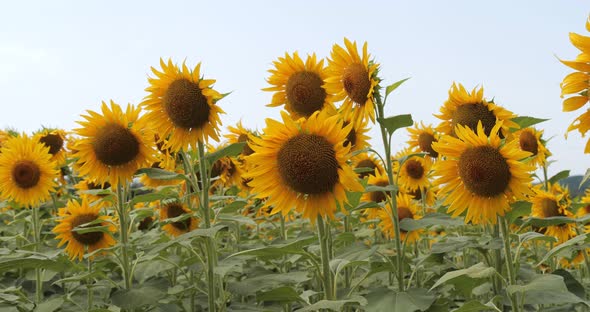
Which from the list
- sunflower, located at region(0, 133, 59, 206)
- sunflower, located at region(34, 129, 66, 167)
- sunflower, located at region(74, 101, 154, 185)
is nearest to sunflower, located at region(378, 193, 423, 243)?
sunflower, located at region(74, 101, 154, 185)

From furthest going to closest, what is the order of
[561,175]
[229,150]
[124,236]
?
[561,175] < [124,236] < [229,150]

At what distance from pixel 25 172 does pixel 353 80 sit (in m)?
3.45

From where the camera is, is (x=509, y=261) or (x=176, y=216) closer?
(x=509, y=261)

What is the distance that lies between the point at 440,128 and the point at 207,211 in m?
1.70

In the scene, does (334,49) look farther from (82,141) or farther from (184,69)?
(82,141)

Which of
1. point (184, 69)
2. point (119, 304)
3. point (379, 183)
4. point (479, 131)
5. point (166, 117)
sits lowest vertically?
point (119, 304)

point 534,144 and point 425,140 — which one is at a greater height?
point 425,140

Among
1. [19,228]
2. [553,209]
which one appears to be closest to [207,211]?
[553,209]

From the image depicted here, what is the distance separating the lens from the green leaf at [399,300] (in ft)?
8.47

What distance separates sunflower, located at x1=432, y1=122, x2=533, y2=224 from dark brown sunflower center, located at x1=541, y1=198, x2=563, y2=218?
219 centimetres

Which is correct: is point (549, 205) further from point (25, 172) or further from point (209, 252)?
point (25, 172)

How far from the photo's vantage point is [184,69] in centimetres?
359

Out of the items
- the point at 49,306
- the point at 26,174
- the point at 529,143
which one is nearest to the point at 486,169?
the point at 529,143

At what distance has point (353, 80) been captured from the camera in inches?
133
